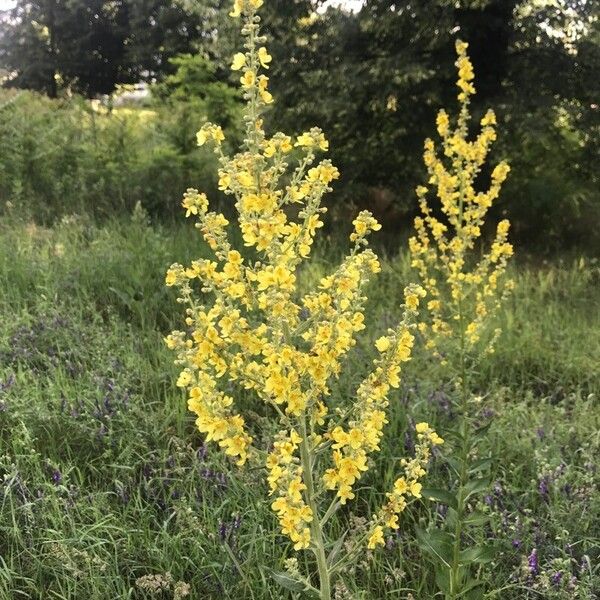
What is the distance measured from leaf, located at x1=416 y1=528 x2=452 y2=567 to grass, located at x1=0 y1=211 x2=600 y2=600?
30 centimetres

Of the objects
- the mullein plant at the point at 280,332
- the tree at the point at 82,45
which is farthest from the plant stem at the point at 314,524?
the tree at the point at 82,45

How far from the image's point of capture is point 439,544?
6.52 ft

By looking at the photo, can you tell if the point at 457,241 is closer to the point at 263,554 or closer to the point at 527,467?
the point at 527,467

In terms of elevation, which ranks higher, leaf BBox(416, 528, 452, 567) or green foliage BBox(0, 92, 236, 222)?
green foliage BBox(0, 92, 236, 222)

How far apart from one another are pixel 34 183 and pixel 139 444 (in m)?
4.96

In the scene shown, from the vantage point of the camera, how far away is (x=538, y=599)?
2.29 metres

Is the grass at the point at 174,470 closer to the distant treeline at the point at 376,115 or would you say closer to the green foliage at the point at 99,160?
the green foliage at the point at 99,160

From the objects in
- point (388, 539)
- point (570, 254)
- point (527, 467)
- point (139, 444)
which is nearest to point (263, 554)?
point (388, 539)

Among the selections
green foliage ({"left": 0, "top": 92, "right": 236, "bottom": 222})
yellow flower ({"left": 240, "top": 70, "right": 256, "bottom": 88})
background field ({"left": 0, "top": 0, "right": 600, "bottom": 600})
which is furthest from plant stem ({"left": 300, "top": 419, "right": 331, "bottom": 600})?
green foliage ({"left": 0, "top": 92, "right": 236, "bottom": 222})

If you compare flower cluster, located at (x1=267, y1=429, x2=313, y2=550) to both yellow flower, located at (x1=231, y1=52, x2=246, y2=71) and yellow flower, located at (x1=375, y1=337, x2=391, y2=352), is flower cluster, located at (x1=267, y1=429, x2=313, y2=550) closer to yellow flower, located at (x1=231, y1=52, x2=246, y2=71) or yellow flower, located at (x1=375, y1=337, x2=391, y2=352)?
yellow flower, located at (x1=375, y1=337, x2=391, y2=352)

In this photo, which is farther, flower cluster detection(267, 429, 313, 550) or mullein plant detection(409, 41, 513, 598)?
mullein plant detection(409, 41, 513, 598)

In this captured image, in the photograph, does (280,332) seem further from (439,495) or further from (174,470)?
(174,470)

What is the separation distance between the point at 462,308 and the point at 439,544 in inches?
56.7

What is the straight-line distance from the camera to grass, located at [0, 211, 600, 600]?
7.56ft
